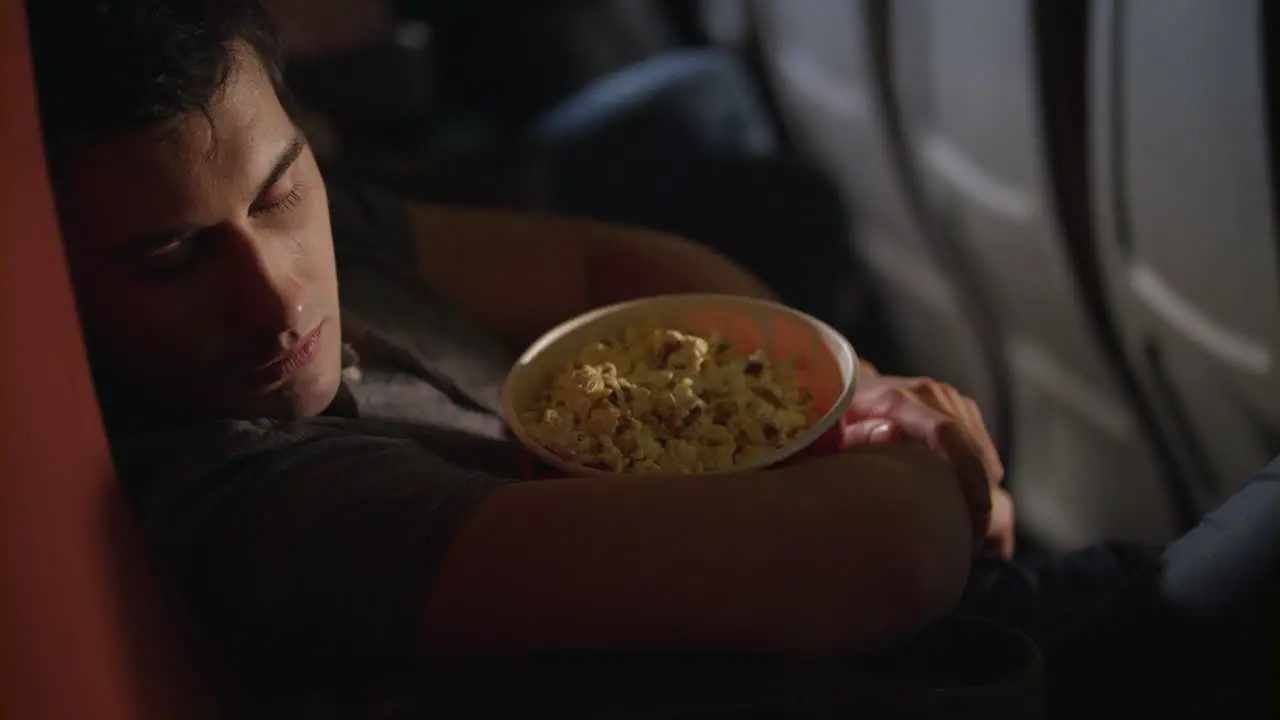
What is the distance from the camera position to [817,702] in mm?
566

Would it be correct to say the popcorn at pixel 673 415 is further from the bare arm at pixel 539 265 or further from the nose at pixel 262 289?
the bare arm at pixel 539 265

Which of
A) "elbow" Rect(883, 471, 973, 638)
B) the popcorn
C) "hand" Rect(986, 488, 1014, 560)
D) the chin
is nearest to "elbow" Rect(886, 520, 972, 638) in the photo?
"elbow" Rect(883, 471, 973, 638)

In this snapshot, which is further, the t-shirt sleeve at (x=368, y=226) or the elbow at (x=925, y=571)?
the t-shirt sleeve at (x=368, y=226)

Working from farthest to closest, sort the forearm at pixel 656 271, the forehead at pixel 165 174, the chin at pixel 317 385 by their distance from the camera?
the forearm at pixel 656 271 → the chin at pixel 317 385 → the forehead at pixel 165 174

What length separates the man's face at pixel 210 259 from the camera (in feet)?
1.93

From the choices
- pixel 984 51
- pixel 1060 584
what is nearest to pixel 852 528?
pixel 1060 584

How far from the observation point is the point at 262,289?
0.63 metres

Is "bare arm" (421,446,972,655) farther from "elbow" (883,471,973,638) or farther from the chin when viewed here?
the chin

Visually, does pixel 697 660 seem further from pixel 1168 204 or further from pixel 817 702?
pixel 1168 204

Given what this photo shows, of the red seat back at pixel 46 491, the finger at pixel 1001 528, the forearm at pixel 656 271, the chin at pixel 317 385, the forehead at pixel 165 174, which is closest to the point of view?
the red seat back at pixel 46 491

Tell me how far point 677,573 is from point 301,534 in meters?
0.19

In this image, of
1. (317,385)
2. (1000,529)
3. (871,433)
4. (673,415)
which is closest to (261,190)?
(317,385)

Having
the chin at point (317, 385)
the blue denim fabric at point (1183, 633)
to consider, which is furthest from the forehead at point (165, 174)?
the blue denim fabric at point (1183, 633)

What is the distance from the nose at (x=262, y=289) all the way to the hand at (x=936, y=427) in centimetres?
33
